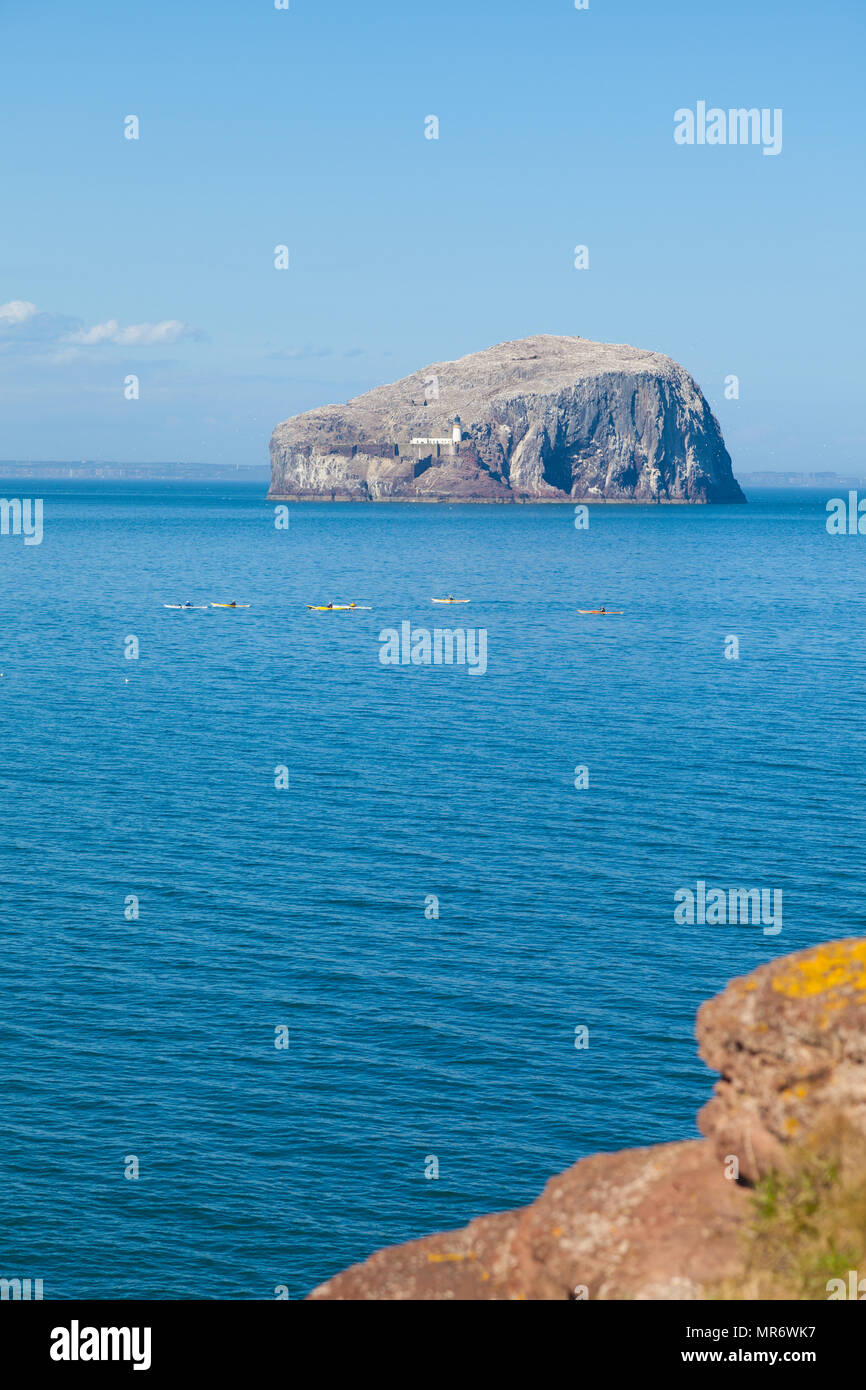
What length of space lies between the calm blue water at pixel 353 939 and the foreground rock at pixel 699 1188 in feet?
64.9

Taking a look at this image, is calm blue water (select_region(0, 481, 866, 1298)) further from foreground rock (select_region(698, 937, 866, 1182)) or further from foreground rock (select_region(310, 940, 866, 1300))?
foreground rock (select_region(698, 937, 866, 1182))

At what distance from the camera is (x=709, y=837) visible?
200ft

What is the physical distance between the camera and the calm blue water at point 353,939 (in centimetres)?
3409

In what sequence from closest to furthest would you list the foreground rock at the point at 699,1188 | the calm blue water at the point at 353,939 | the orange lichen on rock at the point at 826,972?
the foreground rock at the point at 699,1188, the orange lichen on rock at the point at 826,972, the calm blue water at the point at 353,939

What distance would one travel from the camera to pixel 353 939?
4912 centimetres

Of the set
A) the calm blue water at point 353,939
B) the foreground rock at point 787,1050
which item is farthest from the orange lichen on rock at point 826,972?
the calm blue water at point 353,939

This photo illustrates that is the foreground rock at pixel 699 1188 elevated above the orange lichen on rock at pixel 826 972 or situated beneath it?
situated beneath

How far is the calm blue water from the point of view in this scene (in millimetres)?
Result: 34094

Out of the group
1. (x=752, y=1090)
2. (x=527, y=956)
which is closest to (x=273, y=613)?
(x=527, y=956)

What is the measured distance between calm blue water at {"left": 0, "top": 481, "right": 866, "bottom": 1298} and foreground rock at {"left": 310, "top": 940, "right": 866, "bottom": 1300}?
19.8m

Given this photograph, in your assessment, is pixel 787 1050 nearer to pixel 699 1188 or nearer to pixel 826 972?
pixel 826 972

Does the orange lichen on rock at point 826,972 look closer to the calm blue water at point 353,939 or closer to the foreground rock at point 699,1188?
the foreground rock at point 699,1188

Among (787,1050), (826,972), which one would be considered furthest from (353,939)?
(826,972)

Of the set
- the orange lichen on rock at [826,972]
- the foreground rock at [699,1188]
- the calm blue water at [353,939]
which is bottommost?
the calm blue water at [353,939]
